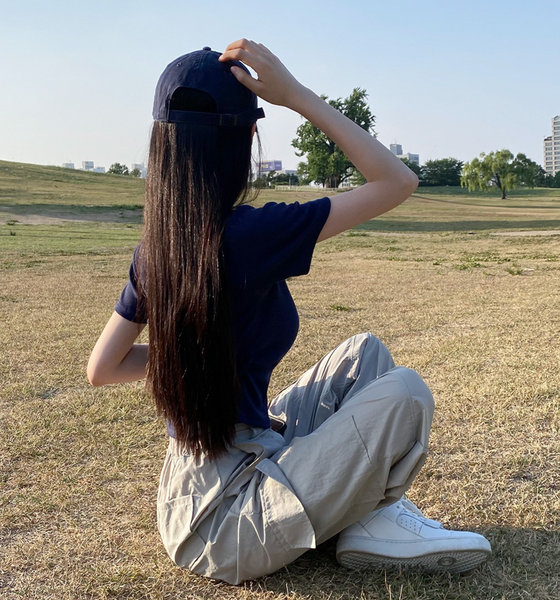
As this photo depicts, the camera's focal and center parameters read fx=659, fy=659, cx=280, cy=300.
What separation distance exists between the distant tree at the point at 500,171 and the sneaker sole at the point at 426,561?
211ft

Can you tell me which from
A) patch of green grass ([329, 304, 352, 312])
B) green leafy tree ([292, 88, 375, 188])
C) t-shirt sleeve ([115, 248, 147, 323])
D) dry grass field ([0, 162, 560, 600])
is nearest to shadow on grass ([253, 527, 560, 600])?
dry grass field ([0, 162, 560, 600])

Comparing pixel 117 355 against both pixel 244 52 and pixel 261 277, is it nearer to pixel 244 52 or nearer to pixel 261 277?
pixel 261 277

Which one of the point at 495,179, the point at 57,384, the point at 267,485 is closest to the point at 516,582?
the point at 267,485

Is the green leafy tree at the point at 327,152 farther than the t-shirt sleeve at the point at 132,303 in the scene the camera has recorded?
Yes

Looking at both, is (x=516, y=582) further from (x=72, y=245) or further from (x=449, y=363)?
(x=72, y=245)

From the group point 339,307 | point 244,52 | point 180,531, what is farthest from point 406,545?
point 339,307

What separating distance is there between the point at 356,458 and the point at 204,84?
1046 mm

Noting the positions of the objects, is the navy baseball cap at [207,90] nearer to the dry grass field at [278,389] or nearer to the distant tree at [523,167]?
the dry grass field at [278,389]

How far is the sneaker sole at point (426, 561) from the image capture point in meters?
1.91

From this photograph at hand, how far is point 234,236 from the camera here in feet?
5.44

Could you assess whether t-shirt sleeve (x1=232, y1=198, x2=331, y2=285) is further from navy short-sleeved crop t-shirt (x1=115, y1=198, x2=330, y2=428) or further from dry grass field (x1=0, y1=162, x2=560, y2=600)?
dry grass field (x1=0, y1=162, x2=560, y2=600)

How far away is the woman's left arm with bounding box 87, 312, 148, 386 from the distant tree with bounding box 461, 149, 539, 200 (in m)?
64.5

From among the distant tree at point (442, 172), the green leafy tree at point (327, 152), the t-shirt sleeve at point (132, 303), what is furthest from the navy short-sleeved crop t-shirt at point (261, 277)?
the distant tree at point (442, 172)

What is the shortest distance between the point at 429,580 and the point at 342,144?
50.5 inches
